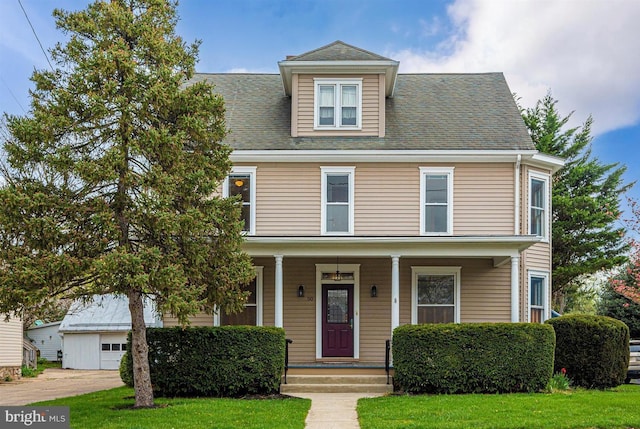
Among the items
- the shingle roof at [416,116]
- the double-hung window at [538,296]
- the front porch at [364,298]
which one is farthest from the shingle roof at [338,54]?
the double-hung window at [538,296]

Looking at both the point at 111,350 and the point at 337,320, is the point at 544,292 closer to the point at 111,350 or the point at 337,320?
the point at 337,320

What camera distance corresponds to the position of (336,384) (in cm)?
1560

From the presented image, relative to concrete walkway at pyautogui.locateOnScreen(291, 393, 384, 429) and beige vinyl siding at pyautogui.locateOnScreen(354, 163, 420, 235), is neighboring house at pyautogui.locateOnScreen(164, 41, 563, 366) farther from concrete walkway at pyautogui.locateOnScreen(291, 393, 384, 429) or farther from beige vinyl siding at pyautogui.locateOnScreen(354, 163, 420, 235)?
concrete walkway at pyautogui.locateOnScreen(291, 393, 384, 429)

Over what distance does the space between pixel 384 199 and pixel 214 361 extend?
6.29 metres

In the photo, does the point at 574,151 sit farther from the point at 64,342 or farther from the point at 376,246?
the point at 64,342

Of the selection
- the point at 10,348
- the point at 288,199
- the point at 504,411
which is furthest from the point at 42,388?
the point at 504,411

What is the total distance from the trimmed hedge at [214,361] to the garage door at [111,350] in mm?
16477

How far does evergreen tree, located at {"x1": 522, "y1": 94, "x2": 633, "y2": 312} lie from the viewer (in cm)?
2989

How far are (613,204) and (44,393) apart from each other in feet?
79.9

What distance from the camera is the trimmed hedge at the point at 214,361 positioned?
14445mm

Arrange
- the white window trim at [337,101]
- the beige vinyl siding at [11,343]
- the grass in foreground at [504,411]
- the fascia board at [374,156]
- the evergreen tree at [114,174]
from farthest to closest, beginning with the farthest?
the beige vinyl siding at [11,343] < the white window trim at [337,101] < the fascia board at [374,156] < the evergreen tree at [114,174] < the grass in foreground at [504,411]

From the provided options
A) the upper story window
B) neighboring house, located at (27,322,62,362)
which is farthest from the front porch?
neighboring house, located at (27,322,62,362)

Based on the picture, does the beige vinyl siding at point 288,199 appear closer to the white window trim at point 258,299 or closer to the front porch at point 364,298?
the front porch at point 364,298

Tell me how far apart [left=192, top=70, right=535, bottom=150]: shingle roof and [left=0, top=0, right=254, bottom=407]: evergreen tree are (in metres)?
5.71
